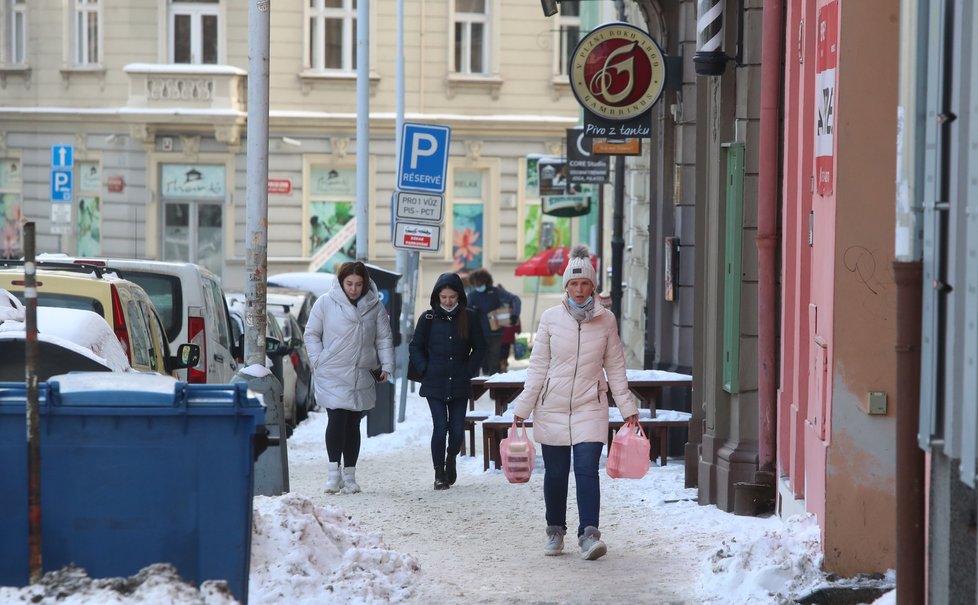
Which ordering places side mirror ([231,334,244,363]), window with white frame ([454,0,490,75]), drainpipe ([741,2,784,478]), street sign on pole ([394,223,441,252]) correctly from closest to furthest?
drainpipe ([741,2,784,478]) → side mirror ([231,334,244,363]) → street sign on pole ([394,223,441,252]) → window with white frame ([454,0,490,75])

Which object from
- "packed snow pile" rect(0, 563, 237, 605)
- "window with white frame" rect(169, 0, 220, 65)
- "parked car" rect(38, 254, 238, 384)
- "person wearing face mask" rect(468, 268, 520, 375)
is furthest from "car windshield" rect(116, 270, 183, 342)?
"window with white frame" rect(169, 0, 220, 65)

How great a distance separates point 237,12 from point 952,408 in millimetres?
34910

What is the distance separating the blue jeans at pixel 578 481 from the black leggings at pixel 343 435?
3181mm

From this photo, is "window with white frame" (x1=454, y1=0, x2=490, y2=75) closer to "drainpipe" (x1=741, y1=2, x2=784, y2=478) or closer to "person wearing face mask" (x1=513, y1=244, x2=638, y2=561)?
"drainpipe" (x1=741, y1=2, x2=784, y2=478)

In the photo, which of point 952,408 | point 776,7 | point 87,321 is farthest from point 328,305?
point 952,408

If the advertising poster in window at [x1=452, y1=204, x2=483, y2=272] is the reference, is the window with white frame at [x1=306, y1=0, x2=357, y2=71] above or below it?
above

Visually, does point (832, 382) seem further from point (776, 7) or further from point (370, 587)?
point (776, 7)

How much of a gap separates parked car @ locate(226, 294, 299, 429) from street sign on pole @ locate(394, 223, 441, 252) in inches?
61.7

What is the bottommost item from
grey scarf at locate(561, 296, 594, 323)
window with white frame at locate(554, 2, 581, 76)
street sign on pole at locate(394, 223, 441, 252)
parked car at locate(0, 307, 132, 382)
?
parked car at locate(0, 307, 132, 382)

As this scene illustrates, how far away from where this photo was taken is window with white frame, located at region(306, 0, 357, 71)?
128 ft

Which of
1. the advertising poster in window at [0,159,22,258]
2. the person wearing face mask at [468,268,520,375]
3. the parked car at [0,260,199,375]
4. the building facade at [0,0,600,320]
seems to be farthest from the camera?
the advertising poster in window at [0,159,22,258]

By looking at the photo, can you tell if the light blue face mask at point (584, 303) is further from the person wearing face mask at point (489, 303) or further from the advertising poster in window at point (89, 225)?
the advertising poster in window at point (89, 225)

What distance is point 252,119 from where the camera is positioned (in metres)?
12.3

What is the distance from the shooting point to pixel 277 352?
15.3 metres
